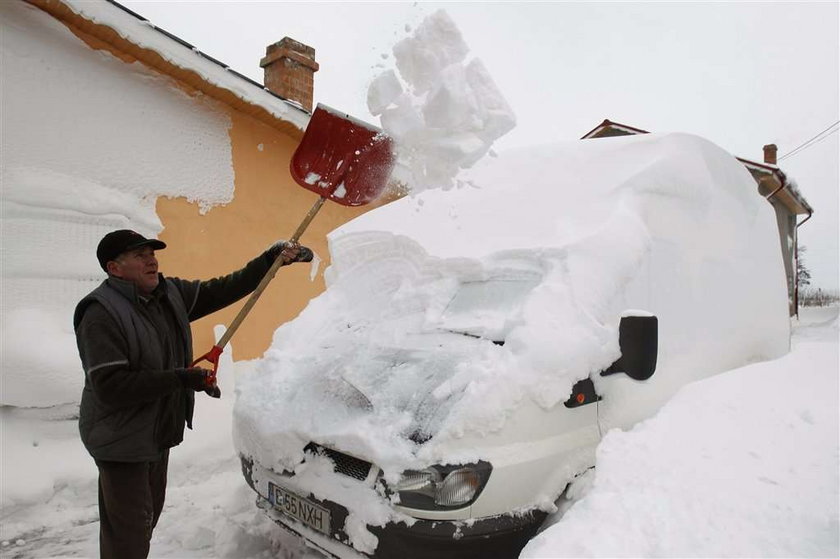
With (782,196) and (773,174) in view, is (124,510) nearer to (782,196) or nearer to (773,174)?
(773,174)

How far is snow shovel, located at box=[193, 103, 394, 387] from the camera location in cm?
304

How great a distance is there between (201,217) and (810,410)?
528 centimetres

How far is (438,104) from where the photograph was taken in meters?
2.69

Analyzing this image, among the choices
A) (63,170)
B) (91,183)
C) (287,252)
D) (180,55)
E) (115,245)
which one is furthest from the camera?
(180,55)

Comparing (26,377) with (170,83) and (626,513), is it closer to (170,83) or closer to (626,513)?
(170,83)

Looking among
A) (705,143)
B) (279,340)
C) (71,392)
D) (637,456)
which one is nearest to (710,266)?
(705,143)

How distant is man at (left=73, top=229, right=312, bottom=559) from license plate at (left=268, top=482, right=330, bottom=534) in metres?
0.51

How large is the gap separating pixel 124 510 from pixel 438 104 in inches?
90.5

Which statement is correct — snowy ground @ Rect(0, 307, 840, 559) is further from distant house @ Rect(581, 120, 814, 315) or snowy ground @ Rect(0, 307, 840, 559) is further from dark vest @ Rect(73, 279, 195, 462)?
distant house @ Rect(581, 120, 814, 315)

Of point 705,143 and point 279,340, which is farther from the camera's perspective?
point 705,143

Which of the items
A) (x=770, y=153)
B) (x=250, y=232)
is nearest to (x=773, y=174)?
(x=770, y=153)

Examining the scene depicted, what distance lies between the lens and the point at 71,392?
4043 mm

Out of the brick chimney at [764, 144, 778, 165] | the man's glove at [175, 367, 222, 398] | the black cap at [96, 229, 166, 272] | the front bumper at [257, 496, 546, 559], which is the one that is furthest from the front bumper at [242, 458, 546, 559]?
the brick chimney at [764, 144, 778, 165]

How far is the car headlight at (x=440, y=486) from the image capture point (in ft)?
6.41
